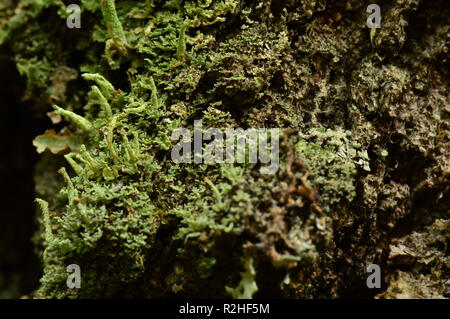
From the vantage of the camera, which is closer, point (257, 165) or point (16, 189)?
point (257, 165)

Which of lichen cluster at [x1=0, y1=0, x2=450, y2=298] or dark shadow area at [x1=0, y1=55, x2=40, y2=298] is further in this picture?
dark shadow area at [x1=0, y1=55, x2=40, y2=298]

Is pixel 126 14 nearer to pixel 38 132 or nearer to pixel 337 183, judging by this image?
pixel 38 132

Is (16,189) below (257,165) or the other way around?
below

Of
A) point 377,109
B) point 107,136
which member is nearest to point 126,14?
point 107,136

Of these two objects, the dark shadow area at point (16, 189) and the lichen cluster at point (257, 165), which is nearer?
the lichen cluster at point (257, 165)
